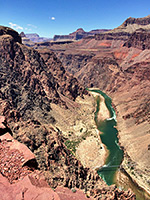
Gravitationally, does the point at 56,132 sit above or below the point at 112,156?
above

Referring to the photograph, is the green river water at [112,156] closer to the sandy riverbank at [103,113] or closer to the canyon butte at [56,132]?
the canyon butte at [56,132]

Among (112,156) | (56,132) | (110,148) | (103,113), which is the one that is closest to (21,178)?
(56,132)

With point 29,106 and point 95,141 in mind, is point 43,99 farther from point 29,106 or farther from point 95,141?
point 95,141

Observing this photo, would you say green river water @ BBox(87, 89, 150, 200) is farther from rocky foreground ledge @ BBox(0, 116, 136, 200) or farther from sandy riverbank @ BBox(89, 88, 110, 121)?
rocky foreground ledge @ BBox(0, 116, 136, 200)

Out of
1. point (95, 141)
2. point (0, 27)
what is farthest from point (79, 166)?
point (0, 27)

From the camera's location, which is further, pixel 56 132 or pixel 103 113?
pixel 103 113

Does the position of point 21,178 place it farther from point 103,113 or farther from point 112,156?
point 103,113

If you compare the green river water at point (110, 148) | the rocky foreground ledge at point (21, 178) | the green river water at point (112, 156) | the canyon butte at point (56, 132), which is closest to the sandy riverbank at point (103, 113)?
the green river water at point (112, 156)

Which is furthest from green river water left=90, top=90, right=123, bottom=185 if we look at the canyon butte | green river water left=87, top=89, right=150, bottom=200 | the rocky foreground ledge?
the rocky foreground ledge
